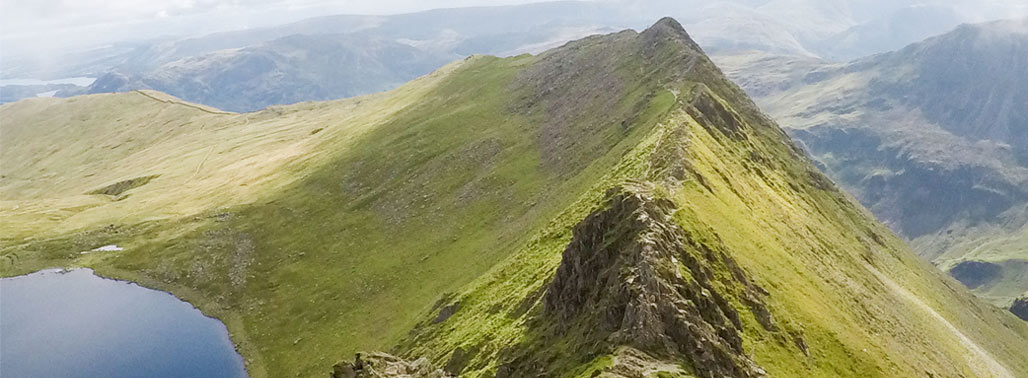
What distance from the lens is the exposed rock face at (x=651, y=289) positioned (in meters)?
45.7

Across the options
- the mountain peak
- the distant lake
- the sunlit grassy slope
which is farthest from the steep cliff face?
the mountain peak

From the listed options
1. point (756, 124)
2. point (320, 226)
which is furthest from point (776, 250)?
point (320, 226)

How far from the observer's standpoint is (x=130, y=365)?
96.9 metres

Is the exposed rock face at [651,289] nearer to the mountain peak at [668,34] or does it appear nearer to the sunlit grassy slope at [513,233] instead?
the sunlit grassy slope at [513,233]

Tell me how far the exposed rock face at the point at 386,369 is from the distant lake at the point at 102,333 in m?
35.4

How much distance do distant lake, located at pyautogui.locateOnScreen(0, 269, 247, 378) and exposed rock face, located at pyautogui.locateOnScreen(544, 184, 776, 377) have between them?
2392 inches

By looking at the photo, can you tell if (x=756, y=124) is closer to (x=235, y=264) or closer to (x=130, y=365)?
(x=235, y=264)

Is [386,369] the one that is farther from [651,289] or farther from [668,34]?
[668,34]

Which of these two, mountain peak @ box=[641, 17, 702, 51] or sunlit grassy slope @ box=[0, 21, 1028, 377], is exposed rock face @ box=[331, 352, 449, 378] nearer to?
sunlit grassy slope @ box=[0, 21, 1028, 377]

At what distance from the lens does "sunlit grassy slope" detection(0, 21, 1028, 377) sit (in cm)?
6831

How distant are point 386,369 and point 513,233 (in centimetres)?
4203

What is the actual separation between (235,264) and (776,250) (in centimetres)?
10021

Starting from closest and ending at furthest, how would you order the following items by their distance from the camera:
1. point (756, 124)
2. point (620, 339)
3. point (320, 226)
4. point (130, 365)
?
point (620, 339)
point (130, 365)
point (320, 226)
point (756, 124)

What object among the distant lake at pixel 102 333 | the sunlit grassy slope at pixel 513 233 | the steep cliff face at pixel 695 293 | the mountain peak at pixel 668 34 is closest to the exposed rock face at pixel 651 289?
the steep cliff face at pixel 695 293
